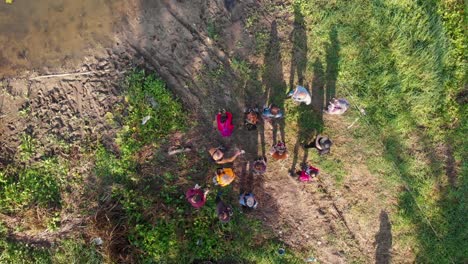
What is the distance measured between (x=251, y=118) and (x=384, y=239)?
4479 millimetres

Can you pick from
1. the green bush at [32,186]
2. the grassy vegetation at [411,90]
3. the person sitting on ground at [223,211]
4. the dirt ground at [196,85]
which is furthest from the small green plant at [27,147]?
the grassy vegetation at [411,90]

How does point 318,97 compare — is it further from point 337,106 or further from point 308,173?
point 308,173

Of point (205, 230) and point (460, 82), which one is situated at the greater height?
point (460, 82)

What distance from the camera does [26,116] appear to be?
30.4 feet

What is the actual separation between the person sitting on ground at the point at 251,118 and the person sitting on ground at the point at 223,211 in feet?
6.23

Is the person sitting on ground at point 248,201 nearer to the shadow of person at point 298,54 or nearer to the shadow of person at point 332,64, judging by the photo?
the shadow of person at point 298,54

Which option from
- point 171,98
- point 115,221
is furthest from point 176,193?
point 171,98

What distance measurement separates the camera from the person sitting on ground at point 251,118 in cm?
888

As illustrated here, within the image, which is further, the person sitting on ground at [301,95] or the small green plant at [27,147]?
the small green plant at [27,147]

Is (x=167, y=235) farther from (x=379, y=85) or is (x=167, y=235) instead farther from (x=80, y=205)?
(x=379, y=85)

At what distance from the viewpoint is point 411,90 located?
30.8 feet

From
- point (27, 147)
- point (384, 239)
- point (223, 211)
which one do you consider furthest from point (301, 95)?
point (27, 147)

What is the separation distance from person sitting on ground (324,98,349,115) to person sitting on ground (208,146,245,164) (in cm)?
237

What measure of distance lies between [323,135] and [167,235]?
4.46 metres
